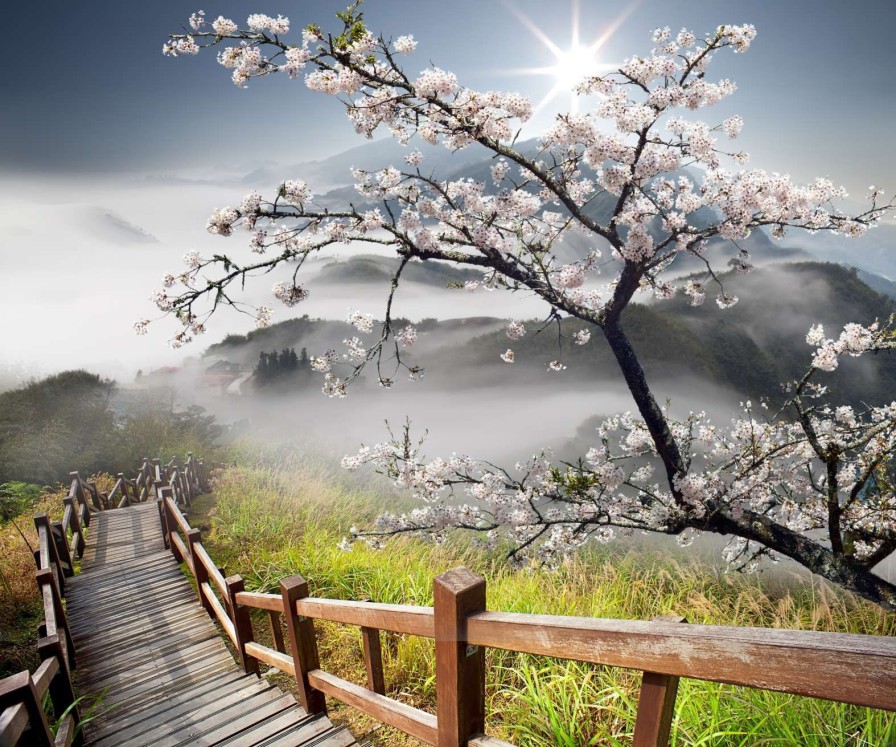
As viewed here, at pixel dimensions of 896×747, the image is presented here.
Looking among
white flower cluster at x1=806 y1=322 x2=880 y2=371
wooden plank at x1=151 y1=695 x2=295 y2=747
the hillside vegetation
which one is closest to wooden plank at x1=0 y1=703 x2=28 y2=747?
wooden plank at x1=151 y1=695 x2=295 y2=747

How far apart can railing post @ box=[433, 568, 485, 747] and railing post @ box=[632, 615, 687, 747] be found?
1.90 ft

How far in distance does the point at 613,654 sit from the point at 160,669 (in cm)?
628

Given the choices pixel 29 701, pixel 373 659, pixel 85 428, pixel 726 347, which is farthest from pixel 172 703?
pixel 726 347

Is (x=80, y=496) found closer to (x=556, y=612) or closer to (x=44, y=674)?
(x=44, y=674)

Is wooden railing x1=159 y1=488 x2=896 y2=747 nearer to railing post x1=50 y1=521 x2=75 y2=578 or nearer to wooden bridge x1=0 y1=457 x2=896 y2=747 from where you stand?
wooden bridge x1=0 y1=457 x2=896 y2=747

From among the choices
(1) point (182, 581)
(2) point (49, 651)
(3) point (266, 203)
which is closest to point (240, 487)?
(1) point (182, 581)

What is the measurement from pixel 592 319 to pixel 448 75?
7.23ft

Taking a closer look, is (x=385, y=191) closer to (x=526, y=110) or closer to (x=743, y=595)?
(x=526, y=110)

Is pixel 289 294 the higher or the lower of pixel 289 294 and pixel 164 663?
the higher

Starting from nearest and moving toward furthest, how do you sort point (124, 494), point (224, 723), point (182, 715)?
point (224, 723) → point (182, 715) → point (124, 494)

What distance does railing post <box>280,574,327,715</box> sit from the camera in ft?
9.89

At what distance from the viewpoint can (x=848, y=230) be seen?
3.74 m

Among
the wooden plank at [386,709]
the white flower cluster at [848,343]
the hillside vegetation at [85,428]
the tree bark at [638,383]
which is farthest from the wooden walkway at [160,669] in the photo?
the hillside vegetation at [85,428]

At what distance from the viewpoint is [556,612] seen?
14.7 ft
